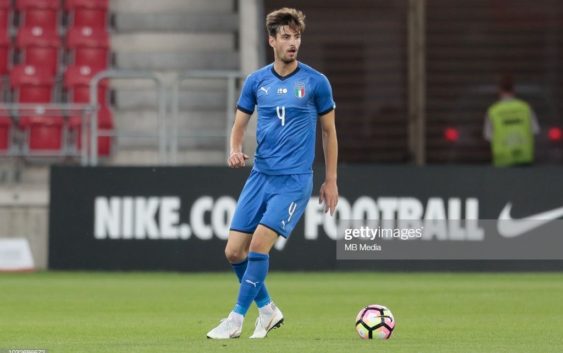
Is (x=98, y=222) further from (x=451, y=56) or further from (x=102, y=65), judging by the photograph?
(x=451, y=56)

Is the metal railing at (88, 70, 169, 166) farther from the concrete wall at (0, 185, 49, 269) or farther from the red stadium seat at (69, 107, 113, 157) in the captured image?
the red stadium seat at (69, 107, 113, 157)

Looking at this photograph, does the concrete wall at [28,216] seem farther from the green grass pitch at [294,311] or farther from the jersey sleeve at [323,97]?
the jersey sleeve at [323,97]

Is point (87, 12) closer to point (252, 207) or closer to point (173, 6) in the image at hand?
point (173, 6)

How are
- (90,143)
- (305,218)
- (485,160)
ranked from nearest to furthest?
(305,218) < (90,143) < (485,160)

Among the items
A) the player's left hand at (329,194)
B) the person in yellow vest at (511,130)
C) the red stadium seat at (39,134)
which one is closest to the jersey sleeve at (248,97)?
the player's left hand at (329,194)

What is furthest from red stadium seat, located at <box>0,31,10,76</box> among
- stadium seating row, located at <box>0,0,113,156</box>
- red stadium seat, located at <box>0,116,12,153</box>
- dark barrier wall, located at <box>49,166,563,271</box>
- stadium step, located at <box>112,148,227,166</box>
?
dark barrier wall, located at <box>49,166,563,271</box>

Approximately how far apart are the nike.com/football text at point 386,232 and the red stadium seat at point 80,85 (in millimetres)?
4488

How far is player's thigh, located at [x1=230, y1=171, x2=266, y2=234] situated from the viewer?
34.7ft

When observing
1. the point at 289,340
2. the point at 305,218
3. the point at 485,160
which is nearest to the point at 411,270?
the point at 305,218

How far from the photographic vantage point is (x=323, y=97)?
10570 millimetres

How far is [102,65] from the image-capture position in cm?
2244

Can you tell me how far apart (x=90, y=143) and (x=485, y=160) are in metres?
5.83

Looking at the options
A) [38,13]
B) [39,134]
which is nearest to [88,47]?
[38,13]

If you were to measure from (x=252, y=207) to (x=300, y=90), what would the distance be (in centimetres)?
87
